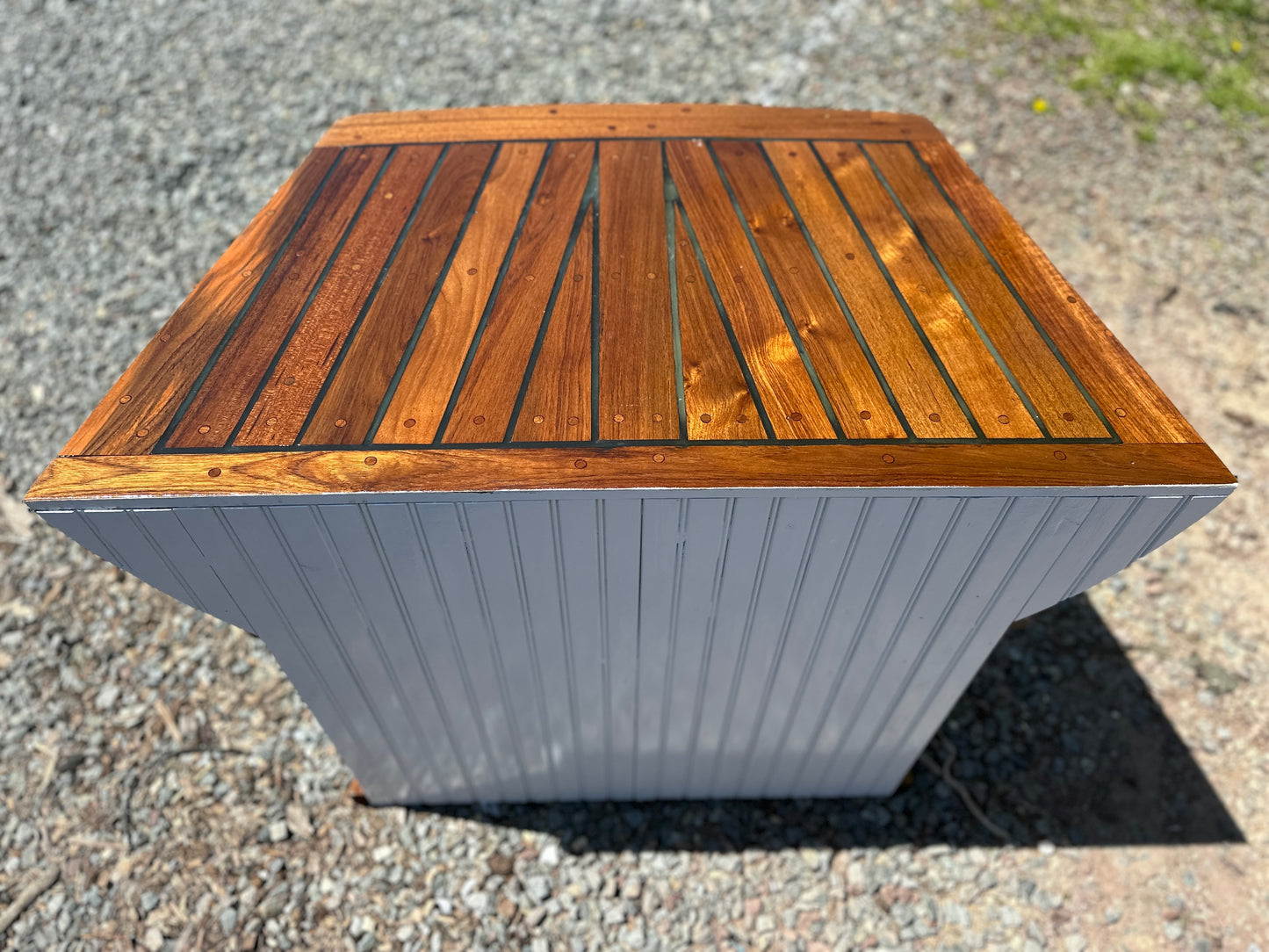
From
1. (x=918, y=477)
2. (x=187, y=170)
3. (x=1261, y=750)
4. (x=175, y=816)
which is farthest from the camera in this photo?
(x=187, y=170)

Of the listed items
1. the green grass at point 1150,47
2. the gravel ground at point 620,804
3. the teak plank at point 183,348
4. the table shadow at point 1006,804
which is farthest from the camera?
the green grass at point 1150,47

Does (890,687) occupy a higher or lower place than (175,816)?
higher

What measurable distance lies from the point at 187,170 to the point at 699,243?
381 centimetres

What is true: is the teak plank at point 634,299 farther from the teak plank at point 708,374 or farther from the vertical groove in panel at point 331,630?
the vertical groove in panel at point 331,630

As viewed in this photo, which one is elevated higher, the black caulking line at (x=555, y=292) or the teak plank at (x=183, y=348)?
the black caulking line at (x=555, y=292)

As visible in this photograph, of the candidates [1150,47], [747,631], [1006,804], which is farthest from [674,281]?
[1150,47]

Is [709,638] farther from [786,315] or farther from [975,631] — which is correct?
[786,315]

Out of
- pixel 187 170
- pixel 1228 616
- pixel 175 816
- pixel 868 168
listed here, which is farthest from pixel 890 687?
pixel 187 170

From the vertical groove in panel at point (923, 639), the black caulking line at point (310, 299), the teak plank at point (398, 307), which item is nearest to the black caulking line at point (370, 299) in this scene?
the teak plank at point (398, 307)

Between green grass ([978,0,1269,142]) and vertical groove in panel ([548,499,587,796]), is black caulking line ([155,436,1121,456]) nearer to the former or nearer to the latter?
vertical groove in panel ([548,499,587,796])

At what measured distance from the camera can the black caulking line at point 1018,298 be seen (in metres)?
1.59

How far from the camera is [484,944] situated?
2.18m

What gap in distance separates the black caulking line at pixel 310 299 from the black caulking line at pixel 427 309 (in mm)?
259

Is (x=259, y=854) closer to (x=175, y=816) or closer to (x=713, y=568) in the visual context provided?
(x=175, y=816)
